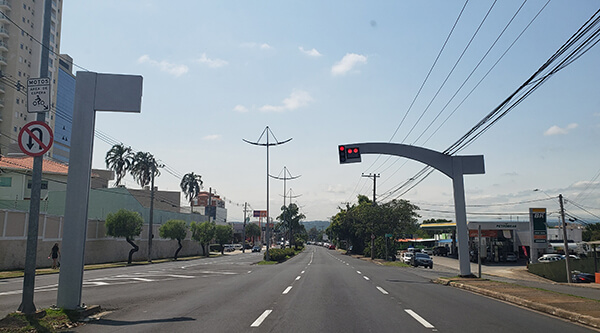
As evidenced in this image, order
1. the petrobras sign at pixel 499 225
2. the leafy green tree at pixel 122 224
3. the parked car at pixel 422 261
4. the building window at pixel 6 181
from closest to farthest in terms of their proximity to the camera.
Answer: the leafy green tree at pixel 122 224 → the parked car at pixel 422 261 → the building window at pixel 6 181 → the petrobras sign at pixel 499 225

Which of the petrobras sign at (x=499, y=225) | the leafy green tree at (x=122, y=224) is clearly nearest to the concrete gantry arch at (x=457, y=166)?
the leafy green tree at (x=122, y=224)

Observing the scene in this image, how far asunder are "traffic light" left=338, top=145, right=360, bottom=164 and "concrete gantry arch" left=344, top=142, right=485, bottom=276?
218 millimetres

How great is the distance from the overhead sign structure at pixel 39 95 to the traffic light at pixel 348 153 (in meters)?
15.2

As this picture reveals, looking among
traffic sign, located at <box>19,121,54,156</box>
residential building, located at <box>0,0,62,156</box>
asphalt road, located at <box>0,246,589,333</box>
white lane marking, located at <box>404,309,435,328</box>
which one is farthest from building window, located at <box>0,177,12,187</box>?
white lane marking, located at <box>404,309,435,328</box>

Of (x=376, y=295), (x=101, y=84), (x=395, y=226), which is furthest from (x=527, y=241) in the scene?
(x=101, y=84)

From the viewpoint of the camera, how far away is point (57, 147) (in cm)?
9738

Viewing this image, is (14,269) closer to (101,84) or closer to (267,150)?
(267,150)

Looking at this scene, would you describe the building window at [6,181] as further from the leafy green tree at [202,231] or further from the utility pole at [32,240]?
the utility pole at [32,240]

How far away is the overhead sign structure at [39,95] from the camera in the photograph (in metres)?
9.95

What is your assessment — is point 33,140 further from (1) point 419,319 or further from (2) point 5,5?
(2) point 5,5

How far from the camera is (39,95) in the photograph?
9.97 meters

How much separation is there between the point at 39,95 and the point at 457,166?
1895 cm

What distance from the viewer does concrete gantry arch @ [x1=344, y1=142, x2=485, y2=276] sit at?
22.0 meters

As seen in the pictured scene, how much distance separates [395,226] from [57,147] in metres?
78.4
